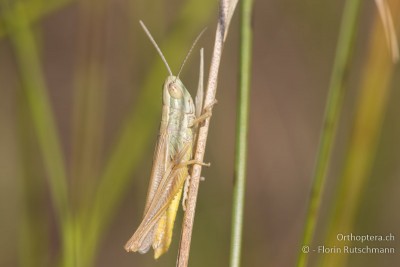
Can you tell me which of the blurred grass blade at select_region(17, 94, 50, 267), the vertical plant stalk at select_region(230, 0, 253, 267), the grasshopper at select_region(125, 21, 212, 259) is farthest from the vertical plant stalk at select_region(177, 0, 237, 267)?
the blurred grass blade at select_region(17, 94, 50, 267)

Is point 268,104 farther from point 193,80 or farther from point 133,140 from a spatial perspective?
point 133,140

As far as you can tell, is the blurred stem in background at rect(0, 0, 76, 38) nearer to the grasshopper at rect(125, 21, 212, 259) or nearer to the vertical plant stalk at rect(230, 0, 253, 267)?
the grasshopper at rect(125, 21, 212, 259)

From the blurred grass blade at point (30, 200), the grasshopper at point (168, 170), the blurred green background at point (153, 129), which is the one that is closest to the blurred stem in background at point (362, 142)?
the blurred green background at point (153, 129)

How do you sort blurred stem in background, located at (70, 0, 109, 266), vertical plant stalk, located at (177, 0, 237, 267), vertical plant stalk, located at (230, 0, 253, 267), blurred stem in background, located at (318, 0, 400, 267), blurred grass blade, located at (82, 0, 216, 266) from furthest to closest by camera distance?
blurred stem in background, located at (70, 0, 109, 266) < blurred grass blade, located at (82, 0, 216, 266) < blurred stem in background, located at (318, 0, 400, 267) < vertical plant stalk, located at (177, 0, 237, 267) < vertical plant stalk, located at (230, 0, 253, 267)

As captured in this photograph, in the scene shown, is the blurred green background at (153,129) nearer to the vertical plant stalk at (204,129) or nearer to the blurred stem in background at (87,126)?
the blurred stem in background at (87,126)

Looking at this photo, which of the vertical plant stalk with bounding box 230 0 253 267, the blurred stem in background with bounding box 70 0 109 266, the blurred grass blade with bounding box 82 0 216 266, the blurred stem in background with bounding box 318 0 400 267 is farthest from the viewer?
the blurred stem in background with bounding box 70 0 109 266

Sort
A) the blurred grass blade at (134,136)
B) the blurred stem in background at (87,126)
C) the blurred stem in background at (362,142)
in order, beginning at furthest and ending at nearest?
the blurred stem in background at (87,126), the blurred grass blade at (134,136), the blurred stem in background at (362,142)

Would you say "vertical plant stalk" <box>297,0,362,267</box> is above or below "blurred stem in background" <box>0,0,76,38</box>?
below

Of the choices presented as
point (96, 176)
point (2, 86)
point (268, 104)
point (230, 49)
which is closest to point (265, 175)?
point (268, 104)
